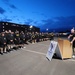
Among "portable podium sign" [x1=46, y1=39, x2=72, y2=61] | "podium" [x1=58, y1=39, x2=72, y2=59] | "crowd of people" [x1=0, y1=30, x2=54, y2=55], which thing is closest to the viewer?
"portable podium sign" [x1=46, y1=39, x2=72, y2=61]

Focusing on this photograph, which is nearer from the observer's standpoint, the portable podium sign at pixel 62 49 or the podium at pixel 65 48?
the portable podium sign at pixel 62 49

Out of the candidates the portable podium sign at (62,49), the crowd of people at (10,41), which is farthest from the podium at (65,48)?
the crowd of people at (10,41)

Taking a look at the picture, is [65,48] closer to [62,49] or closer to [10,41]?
[62,49]

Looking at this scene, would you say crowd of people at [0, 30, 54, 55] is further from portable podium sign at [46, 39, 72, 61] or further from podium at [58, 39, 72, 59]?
podium at [58, 39, 72, 59]

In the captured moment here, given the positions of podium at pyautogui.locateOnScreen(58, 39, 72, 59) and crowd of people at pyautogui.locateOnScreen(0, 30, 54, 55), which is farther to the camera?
crowd of people at pyautogui.locateOnScreen(0, 30, 54, 55)

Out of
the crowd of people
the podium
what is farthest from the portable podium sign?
the crowd of people

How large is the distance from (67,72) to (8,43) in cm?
889

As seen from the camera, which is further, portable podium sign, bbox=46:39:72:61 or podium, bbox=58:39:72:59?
podium, bbox=58:39:72:59

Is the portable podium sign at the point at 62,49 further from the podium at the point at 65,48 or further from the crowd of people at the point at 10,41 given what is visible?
the crowd of people at the point at 10,41

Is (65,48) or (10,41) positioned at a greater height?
(10,41)

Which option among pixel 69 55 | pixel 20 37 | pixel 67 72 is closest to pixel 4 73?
pixel 67 72

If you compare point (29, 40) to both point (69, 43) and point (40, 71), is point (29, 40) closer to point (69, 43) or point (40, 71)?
point (69, 43)

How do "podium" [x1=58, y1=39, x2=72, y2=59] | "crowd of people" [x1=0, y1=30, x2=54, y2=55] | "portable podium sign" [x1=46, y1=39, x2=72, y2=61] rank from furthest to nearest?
"crowd of people" [x1=0, y1=30, x2=54, y2=55]
"podium" [x1=58, y1=39, x2=72, y2=59]
"portable podium sign" [x1=46, y1=39, x2=72, y2=61]

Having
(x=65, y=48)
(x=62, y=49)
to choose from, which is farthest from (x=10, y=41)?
(x=65, y=48)
